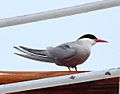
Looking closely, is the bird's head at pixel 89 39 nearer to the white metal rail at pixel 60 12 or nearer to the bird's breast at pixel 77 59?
the bird's breast at pixel 77 59

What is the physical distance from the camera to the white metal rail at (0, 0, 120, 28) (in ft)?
1.88

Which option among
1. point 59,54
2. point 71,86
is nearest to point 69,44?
point 59,54

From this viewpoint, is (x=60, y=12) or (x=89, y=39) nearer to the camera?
(x=60, y=12)

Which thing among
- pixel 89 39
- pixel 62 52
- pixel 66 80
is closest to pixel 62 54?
pixel 62 52

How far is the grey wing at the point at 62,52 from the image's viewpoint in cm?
78

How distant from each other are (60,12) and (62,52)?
244mm

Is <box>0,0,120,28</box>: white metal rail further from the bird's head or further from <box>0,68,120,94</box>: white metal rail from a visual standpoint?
the bird's head

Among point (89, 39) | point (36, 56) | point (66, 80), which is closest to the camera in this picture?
point (66, 80)

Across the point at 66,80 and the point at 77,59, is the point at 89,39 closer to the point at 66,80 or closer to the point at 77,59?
the point at 77,59

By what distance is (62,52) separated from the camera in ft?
2.67

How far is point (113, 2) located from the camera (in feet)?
1.86

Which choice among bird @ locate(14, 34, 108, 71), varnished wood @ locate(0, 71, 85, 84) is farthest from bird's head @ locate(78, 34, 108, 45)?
varnished wood @ locate(0, 71, 85, 84)

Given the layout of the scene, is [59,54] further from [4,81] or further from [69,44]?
[4,81]

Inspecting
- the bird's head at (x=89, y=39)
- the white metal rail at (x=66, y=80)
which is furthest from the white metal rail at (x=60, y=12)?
the bird's head at (x=89, y=39)
